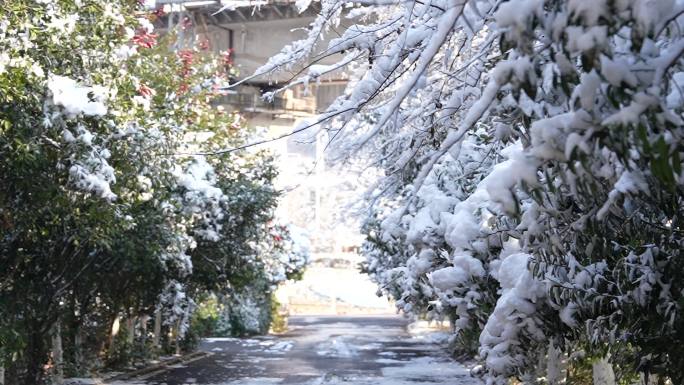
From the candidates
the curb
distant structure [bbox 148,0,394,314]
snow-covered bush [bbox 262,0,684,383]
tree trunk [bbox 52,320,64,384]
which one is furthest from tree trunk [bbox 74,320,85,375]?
snow-covered bush [bbox 262,0,684,383]

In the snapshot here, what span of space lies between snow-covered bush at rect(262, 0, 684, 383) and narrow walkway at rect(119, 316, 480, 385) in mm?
11546

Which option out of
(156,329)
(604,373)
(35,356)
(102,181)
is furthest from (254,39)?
(604,373)

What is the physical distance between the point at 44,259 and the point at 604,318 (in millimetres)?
10568

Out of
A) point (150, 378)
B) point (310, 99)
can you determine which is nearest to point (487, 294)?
point (150, 378)

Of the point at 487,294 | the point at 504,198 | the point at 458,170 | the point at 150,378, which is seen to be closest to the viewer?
the point at 504,198

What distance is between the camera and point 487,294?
339 inches

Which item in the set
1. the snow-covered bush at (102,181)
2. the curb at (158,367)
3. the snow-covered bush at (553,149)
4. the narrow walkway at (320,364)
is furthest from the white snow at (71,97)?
the narrow walkway at (320,364)

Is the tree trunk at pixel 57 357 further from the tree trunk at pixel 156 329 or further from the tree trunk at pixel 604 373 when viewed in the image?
the tree trunk at pixel 604 373

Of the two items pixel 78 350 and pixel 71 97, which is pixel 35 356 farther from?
pixel 71 97

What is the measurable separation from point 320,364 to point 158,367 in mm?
4235

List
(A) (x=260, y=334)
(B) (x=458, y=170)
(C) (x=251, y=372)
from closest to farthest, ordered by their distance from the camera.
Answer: (B) (x=458, y=170) < (C) (x=251, y=372) < (A) (x=260, y=334)

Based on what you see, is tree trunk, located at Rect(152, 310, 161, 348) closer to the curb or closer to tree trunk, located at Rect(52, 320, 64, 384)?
the curb

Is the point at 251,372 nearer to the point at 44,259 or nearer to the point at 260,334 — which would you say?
the point at 44,259

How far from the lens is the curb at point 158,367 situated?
2019cm
